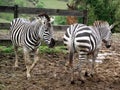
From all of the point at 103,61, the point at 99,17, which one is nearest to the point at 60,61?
the point at 103,61

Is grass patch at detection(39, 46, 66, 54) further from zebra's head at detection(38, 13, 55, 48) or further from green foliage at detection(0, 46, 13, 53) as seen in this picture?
zebra's head at detection(38, 13, 55, 48)

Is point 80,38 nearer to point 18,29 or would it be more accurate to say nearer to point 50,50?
point 18,29

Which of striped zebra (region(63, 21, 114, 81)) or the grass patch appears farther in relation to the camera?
the grass patch

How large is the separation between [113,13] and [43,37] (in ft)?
56.3

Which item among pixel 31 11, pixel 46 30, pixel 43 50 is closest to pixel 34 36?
pixel 46 30

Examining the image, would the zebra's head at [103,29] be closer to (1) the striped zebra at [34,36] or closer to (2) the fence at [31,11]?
(1) the striped zebra at [34,36]

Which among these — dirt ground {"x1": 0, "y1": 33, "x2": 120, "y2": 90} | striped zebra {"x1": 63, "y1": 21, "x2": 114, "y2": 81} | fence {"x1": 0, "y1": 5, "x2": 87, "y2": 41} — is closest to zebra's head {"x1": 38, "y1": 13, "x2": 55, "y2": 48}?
striped zebra {"x1": 63, "y1": 21, "x2": 114, "y2": 81}

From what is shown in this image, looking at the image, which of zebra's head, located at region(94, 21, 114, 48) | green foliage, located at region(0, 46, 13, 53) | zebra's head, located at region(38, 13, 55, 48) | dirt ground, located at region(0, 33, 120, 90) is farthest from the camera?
green foliage, located at region(0, 46, 13, 53)

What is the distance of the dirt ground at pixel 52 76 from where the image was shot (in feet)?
28.7

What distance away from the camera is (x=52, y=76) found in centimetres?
974

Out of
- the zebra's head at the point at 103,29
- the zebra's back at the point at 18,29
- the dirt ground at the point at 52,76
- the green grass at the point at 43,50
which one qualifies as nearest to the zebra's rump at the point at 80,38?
the dirt ground at the point at 52,76

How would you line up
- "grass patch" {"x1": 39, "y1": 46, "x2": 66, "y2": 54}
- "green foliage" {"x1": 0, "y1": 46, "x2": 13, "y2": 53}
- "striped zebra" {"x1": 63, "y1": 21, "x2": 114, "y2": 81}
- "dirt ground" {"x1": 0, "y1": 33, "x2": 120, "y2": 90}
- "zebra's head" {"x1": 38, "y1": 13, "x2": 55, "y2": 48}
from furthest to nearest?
"grass patch" {"x1": 39, "y1": 46, "x2": 66, "y2": 54} < "green foliage" {"x1": 0, "y1": 46, "x2": 13, "y2": 53} < "zebra's head" {"x1": 38, "y1": 13, "x2": 55, "y2": 48} < "striped zebra" {"x1": 63, "y1": 21, "x2": 114, "y2": 81} < "dirt ground" {"x1": 0, "y1": 33, "x2": 120, "y2": 90}

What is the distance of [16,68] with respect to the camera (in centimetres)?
1037

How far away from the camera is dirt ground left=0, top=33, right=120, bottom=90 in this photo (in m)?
8.73
